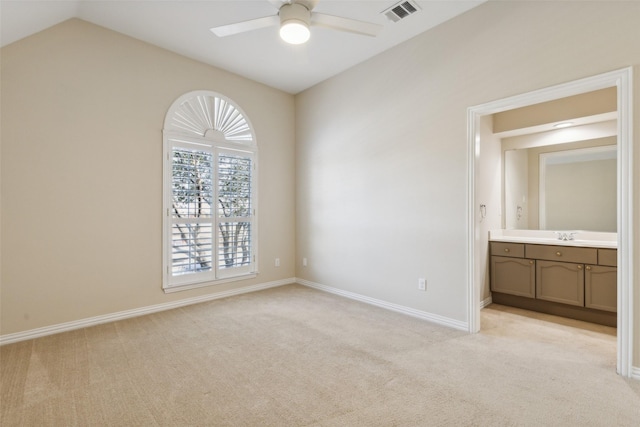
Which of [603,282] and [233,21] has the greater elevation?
[233,21]

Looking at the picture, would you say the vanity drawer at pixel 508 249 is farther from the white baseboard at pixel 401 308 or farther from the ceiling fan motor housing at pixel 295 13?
the ceiling fan motor housing at pixel 295 13

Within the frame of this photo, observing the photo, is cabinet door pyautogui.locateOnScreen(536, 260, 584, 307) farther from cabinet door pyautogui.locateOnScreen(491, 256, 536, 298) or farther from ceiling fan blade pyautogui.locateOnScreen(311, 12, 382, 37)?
ceiling fan blade pyautogui.locateOnScreen(311, 12, 382, 37)

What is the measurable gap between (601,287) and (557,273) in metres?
0.38

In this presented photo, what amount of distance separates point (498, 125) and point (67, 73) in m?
4.86

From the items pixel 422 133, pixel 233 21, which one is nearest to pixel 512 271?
pixel 422 133

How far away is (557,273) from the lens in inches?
136

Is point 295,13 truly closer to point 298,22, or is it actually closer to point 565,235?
point 298,22

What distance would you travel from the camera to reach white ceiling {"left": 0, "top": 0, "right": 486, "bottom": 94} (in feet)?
9.09

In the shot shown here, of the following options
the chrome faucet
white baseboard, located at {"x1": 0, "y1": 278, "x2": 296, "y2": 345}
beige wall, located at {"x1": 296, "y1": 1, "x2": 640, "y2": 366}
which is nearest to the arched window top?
beige wall, located at {"x1": 296, "y1": 1, "x2": 640, "y2": 366}

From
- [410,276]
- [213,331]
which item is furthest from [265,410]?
[410,276]

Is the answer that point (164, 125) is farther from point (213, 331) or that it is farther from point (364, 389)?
point (364, 389)

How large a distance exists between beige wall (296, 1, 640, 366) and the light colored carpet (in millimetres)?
559

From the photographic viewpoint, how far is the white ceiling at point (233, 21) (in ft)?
9.09

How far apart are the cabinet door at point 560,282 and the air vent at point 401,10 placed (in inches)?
120
